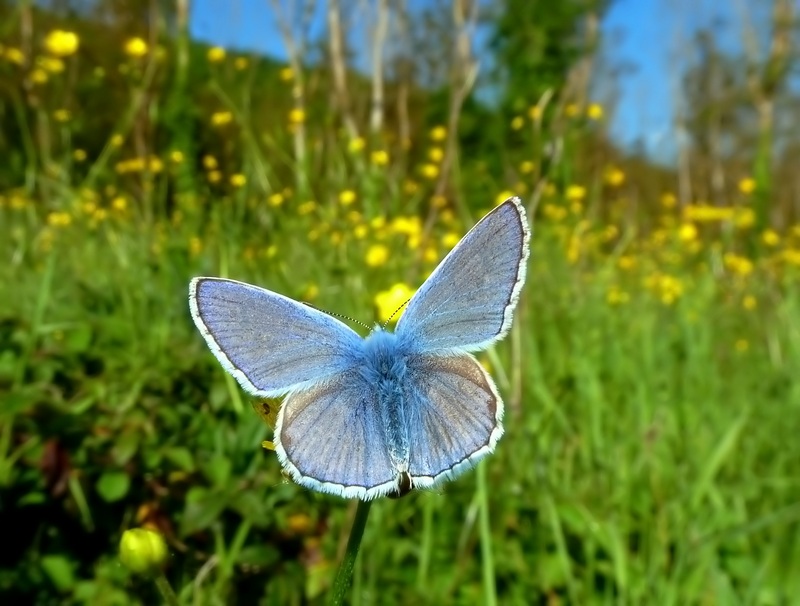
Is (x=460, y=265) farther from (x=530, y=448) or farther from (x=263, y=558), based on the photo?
(x=530, y=448)

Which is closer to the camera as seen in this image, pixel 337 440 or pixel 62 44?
pixel 337 440

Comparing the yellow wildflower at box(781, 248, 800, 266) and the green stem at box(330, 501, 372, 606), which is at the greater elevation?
the yellow wildflower at box(781, 248, 800, 266)

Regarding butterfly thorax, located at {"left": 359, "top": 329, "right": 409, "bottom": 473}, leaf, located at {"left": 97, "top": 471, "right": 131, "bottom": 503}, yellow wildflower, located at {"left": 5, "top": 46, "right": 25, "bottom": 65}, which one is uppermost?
yellow wildflower, located at {"left": 5, "top": 46, "right": 25, "bottom": 65}

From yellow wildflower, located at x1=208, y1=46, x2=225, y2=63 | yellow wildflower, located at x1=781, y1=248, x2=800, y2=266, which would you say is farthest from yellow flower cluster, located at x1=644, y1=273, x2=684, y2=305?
yellow wildflower, located at x1=208, y1=46, x2=225, y2=63

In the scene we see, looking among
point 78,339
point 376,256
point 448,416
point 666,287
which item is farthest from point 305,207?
point 666,287

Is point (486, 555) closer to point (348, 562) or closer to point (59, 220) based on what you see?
point (348, 562)

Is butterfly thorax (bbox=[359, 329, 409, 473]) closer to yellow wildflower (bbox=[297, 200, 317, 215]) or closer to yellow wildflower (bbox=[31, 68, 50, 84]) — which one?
yellow wildflower (bbox=[297, 200, 317, 215])
